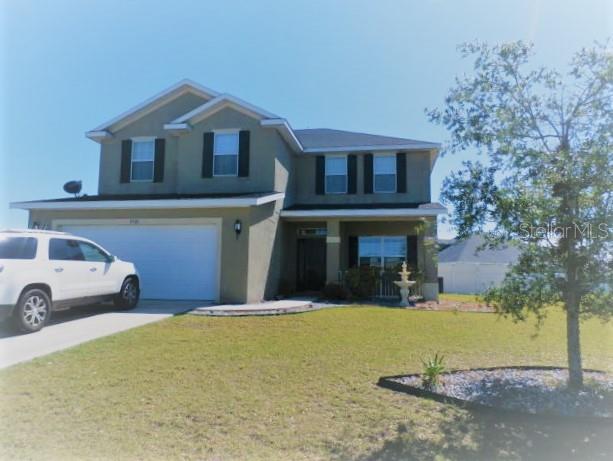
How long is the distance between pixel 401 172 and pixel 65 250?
1220 cm

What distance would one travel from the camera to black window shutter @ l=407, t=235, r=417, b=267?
50.5 feet

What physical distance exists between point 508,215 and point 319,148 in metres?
12.4

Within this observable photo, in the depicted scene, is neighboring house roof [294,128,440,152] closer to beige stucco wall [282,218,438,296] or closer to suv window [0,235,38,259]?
beige stucco wall [282,218,438,296]

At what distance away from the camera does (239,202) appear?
1144 cm

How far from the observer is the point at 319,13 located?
31.8 feet

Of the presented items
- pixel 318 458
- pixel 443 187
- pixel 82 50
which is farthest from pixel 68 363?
pixel 82 50

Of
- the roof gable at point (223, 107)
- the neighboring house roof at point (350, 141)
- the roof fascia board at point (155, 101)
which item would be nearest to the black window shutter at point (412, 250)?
the neighboring house roof at point (350, 141)

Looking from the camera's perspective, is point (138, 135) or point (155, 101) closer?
point (155, 101)

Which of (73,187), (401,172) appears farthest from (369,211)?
(73,187)

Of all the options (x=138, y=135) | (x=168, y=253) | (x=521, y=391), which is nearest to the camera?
(x=521, y=391)

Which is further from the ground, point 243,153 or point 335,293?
point 243,153

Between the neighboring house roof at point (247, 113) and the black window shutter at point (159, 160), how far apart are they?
1.06m

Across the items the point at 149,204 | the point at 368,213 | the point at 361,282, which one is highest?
the point at 368,213

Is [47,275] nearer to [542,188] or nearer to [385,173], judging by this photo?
[542,188]
